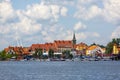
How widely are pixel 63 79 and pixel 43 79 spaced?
3311 mm

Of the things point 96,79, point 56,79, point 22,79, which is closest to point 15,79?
point 22,79

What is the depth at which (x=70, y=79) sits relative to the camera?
78.7 m

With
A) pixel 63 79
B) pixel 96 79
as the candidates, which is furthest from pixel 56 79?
pixel 96 79

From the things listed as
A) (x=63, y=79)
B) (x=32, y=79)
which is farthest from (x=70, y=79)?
(x=32, y=79)

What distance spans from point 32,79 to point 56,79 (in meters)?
4.11

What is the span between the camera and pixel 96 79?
77.2m

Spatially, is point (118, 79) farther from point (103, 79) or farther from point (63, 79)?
point (63, 79)

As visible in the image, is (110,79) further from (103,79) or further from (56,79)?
(56,79)

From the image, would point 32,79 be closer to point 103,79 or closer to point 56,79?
point 56,79

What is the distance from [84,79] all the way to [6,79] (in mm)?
12658

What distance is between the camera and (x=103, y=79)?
7738 cm

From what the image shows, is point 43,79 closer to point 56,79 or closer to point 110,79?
point 56,79

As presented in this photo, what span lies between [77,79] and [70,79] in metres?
1.19

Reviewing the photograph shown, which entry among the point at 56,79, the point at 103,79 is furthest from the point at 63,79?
the point at 103,79
